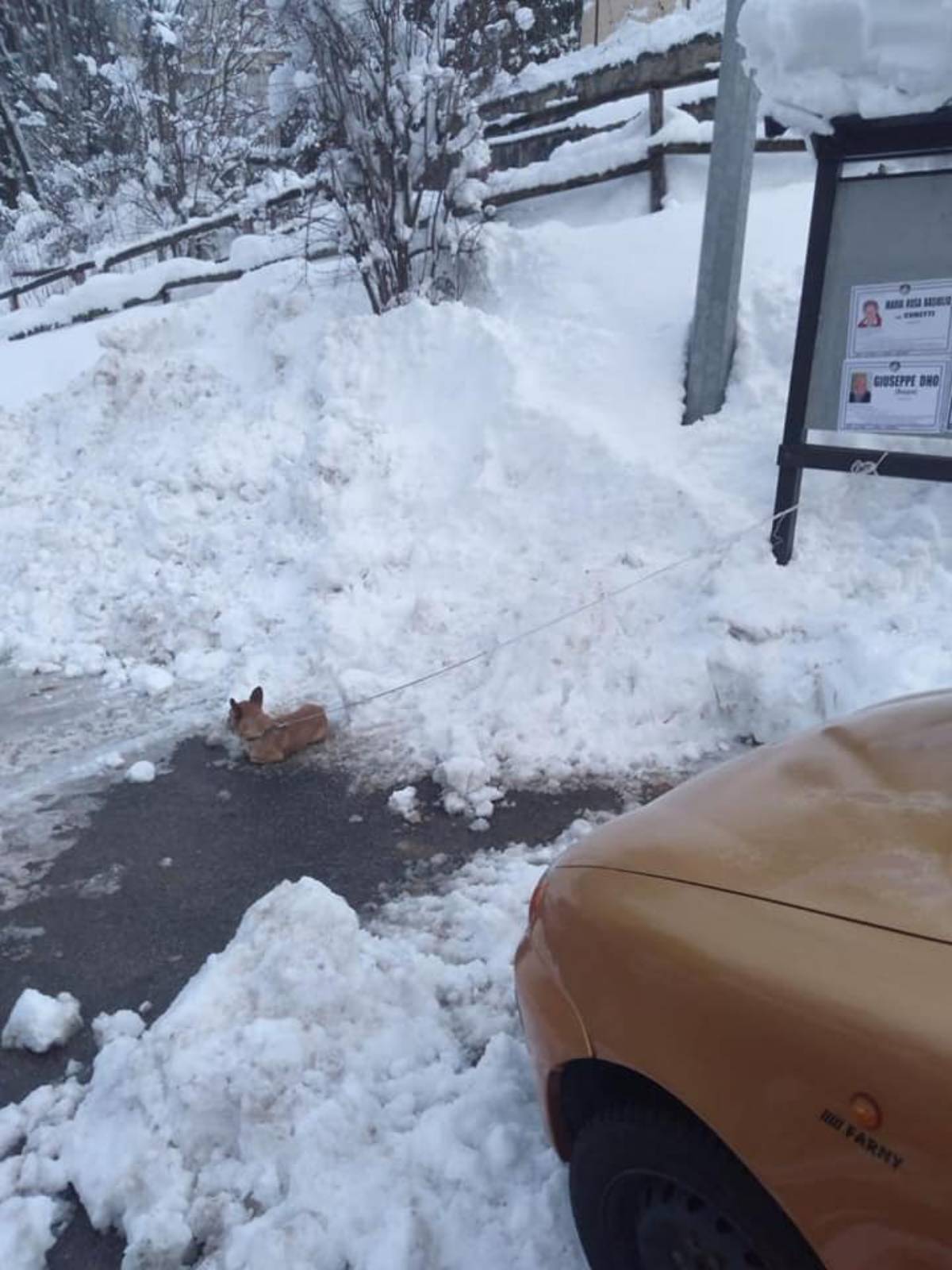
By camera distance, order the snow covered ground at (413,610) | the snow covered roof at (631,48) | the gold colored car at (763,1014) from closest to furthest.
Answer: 1. the gold colored car at (763,1014)
2. the snow covered ground at (413,610)
3. the snow covered roof at (631,48)

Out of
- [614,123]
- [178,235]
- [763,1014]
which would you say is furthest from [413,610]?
[178,235]

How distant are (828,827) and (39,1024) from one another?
276 centimetres

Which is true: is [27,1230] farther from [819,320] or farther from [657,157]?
[657,157]

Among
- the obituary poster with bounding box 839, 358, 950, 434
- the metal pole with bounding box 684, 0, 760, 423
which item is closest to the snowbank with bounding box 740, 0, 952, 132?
the metal pole with bounding box 684, 0, 760, 423

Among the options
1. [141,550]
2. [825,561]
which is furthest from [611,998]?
[141,550]

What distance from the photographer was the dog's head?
5184 millimetres

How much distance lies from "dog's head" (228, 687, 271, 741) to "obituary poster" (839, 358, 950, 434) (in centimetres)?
358

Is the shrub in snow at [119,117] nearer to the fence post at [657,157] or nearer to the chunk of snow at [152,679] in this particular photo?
the fence post at [657,157]

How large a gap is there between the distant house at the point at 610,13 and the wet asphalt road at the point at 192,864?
73.4 ft

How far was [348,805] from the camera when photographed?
4730 mm

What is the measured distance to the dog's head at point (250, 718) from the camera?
5184mm

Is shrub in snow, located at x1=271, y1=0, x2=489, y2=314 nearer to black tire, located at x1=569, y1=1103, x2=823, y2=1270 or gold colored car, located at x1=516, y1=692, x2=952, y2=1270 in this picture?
gold colored car, located at x1=516, y1=692, x2=952, y2=1270

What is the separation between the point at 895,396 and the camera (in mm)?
5188

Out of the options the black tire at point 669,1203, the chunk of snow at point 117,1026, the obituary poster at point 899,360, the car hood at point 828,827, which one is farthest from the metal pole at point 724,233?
the black tire at point 669,1203
